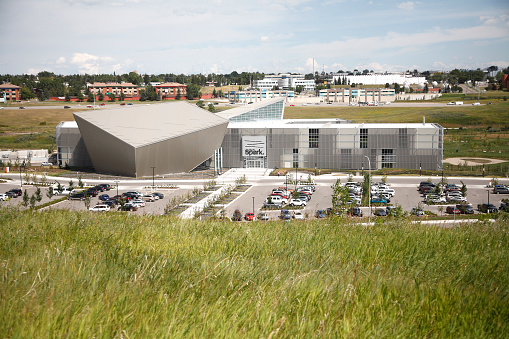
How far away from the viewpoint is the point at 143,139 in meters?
35.1

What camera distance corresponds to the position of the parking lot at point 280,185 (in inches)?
1122

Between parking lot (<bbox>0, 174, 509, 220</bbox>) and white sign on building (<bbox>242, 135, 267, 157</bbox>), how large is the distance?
4.58 metres

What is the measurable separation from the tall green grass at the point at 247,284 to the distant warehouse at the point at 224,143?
98.7ft

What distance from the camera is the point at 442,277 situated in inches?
201

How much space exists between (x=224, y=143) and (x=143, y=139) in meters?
11.6

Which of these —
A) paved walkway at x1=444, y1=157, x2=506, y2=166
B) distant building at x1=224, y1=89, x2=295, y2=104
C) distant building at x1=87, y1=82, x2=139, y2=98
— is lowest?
paved walkway at x1=444, y1=157, x2=506, y2=166

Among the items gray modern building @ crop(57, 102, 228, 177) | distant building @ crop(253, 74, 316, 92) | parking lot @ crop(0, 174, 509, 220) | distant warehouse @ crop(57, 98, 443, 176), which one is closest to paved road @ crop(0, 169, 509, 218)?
parking lot @ crop(0, 174, 509, 220)

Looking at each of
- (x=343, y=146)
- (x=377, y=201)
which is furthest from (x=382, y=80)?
(x=377, y=201)

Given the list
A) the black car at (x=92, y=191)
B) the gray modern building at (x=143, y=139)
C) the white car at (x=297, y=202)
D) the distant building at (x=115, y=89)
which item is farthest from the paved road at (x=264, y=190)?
the distant building at (x=115, y=89)

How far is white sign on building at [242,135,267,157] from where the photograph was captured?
4466cm

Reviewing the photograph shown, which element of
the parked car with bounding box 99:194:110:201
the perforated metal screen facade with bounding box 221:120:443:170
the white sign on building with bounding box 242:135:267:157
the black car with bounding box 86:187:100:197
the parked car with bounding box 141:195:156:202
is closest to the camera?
the parked car with bounding box 99:194:110:201

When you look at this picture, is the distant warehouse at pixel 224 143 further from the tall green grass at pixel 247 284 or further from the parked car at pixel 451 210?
the tall green grass at pixel 247 284

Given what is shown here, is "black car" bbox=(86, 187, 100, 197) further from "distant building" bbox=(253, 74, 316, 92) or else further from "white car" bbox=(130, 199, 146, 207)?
"distant building" bbox=(253, 74, 316, 92)

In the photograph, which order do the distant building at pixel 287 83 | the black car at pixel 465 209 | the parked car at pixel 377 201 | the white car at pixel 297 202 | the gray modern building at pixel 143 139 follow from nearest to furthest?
the black car at pixel 465 209 < the white car at pixel 297 202 < the parked car at pixel 377 201 < the gray modern building at pixel 143 139 < the distant building at pixel 287 83
